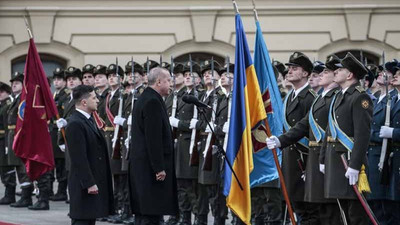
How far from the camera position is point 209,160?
12.9 metres

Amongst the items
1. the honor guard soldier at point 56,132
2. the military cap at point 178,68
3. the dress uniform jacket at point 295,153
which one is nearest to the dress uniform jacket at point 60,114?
the honor guard soldier at point 56,132

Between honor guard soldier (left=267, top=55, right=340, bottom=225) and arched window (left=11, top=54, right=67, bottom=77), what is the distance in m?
11.6

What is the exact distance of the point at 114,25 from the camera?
21.6 metres

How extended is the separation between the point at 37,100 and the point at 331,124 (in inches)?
197

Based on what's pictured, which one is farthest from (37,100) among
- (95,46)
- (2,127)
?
(95,46)

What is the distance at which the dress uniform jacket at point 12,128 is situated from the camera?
15.7 m

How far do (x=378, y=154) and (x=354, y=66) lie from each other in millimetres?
A: 1861

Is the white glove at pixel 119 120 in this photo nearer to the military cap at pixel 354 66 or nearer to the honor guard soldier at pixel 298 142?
the honor guard soldier at pixel 298 142

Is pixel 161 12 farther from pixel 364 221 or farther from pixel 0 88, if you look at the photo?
pixel 364 221

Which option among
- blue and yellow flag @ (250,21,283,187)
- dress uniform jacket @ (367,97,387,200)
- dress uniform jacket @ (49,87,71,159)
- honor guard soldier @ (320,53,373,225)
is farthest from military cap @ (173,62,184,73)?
honor guard soldier @ (320,53,373,225)

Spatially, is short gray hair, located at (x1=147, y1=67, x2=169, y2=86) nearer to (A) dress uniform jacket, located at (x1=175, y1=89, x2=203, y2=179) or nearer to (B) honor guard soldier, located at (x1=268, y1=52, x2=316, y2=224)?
(B) honor guard soldier, located at (x1=268, y1=52, x2=316, y2=224)

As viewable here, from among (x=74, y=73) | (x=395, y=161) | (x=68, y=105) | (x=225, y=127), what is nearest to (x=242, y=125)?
(x=395, y=161)

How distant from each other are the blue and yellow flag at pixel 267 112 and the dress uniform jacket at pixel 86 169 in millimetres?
1440

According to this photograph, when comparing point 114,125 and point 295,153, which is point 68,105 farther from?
point 295,153
